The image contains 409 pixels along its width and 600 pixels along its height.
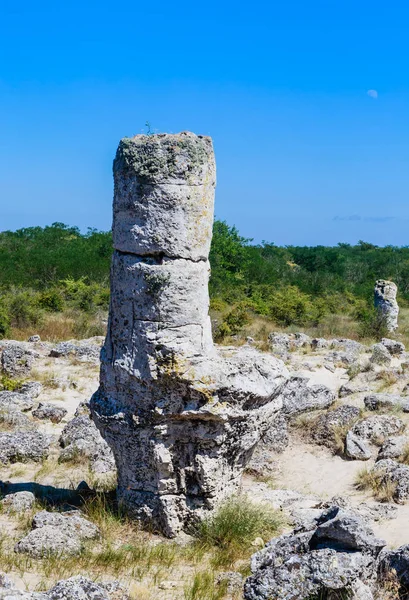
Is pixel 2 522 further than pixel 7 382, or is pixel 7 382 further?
pixel 7 382

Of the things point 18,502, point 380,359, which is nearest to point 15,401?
point 18,502

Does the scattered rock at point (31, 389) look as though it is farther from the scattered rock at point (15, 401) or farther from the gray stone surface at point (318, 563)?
the gray stone surface at point (318, 563)

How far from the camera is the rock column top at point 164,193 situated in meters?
5.94

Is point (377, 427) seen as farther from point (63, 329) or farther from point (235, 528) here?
point (63, 329)


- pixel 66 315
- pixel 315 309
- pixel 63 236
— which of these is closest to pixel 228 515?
pixel 66 315

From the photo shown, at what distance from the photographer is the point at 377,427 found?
9.53 m

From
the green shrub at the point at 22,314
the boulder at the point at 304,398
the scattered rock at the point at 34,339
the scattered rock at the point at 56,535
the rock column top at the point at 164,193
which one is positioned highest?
the rock column top at the point at 164,193

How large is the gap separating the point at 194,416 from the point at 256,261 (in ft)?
98.8

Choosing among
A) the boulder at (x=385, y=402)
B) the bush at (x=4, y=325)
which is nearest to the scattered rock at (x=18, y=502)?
the boulder at (x=385, y=402)

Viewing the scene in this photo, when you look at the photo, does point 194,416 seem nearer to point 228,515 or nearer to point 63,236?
point 228,515

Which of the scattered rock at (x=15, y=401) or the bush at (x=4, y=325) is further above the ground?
the bush at (x=4, y=325)

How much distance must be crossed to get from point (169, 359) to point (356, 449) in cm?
424

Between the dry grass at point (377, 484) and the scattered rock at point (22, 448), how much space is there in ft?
13.3

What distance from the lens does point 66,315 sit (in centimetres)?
2067
